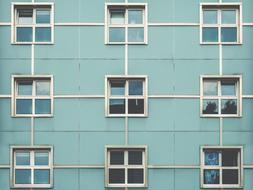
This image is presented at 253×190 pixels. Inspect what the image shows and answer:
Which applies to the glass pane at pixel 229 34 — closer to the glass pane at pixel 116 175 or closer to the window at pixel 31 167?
the glass pane at pixel 116 175

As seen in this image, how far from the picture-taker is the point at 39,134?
61.0 ft

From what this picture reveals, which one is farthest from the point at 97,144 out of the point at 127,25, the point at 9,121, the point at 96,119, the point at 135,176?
the point at 127,25

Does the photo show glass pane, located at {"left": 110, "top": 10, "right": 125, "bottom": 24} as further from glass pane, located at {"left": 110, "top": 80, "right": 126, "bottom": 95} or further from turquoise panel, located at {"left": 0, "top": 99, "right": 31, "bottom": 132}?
turquoise panel, located at {"left": 0, "top": 99, "right": 31, "bottom": 132}

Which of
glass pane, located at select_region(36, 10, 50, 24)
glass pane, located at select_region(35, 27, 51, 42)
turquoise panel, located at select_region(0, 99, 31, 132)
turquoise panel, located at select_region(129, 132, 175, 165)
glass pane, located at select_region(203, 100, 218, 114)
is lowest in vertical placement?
turquoise panel, located at select_region(129, 132, 175, 165)

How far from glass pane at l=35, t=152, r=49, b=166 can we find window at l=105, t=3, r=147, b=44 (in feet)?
15.6

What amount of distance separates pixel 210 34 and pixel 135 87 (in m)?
3.42

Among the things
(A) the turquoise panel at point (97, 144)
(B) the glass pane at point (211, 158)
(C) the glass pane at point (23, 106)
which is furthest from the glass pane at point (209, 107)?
(C) the glass pane at point (23, 106)

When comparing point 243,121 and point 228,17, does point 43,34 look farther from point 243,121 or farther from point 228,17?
point 243,121

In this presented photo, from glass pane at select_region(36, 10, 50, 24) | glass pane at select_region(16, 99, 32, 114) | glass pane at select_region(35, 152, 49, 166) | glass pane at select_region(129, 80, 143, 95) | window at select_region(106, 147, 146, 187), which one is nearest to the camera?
window at select_region(106, 147, 146, 187)

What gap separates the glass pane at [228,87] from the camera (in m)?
19.1

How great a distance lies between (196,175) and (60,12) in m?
7.76

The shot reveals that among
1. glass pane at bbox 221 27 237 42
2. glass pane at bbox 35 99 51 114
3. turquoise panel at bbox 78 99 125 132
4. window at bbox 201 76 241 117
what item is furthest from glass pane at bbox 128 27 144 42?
glass pane at bbox 35 99 51 114

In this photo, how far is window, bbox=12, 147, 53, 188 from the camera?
18.6 m

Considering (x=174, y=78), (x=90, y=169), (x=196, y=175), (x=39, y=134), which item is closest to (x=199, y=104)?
(x=174, y=78)
